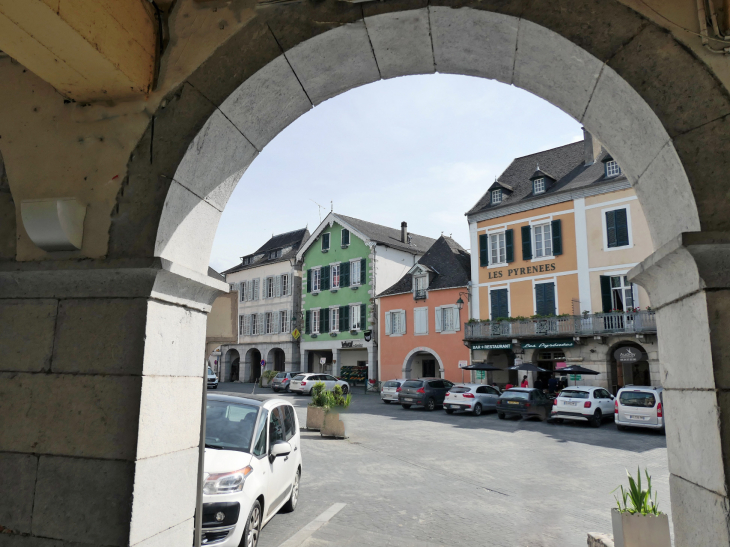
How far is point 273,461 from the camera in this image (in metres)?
6.42

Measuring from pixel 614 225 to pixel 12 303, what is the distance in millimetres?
25192

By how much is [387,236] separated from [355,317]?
21.8 ft

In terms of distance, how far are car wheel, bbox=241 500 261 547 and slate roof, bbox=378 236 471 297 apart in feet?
82.6

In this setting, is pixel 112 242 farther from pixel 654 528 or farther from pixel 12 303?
pixel 654 528

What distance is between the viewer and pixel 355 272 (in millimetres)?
37594

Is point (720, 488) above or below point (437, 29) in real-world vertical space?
below

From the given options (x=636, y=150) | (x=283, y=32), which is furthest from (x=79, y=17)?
(x=636, y=150)

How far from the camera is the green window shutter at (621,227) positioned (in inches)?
959

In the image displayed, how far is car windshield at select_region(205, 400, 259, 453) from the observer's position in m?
6.24

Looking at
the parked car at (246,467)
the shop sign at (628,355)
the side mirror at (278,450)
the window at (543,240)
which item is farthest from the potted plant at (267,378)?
the side mirror at (278,450)

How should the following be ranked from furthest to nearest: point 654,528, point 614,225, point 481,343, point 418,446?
point 481,343, point 614,225, point 418,446, point 654,528

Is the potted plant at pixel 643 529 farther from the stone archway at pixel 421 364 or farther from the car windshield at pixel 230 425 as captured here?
the stone archway at pixel 421 364

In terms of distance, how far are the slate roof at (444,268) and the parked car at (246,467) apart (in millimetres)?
23863

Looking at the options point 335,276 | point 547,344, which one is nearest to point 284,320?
point 335,276
